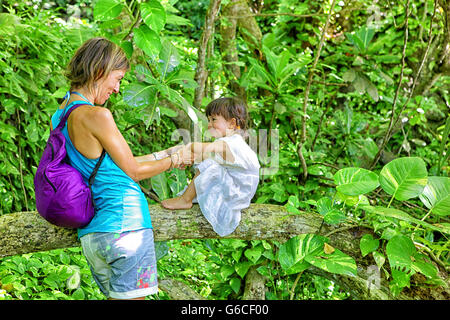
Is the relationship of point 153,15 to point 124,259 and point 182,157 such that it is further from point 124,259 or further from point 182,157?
point 124,259

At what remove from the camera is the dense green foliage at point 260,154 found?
1940 millimetres

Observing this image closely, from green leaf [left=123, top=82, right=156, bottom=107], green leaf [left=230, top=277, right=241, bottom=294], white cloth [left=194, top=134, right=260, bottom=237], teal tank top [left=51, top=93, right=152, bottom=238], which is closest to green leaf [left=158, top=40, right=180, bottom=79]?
green leaf [left=123, top=82, right=156, bottom=107]

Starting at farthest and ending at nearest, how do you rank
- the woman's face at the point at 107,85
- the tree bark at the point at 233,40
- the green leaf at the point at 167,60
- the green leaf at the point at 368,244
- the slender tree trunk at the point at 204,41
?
the tree bark at the point at 233,40 → the slender tree trunk at the point at 204,41 → the green leaf at the point at 167,60 → the green leaf at the point at 368,244 → the woman's face at the point at 107,85

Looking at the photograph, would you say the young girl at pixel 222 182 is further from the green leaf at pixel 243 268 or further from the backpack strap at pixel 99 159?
the green leaf at pixel 243 268

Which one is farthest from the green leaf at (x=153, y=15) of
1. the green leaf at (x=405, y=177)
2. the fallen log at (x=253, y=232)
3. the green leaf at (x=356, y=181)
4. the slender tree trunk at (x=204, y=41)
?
the green leaf at (x=405, y=177)

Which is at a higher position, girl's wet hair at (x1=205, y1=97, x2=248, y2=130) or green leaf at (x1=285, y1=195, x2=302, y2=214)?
girl's wet hair at (x1=205, y1=97, x2=248, y2=130)

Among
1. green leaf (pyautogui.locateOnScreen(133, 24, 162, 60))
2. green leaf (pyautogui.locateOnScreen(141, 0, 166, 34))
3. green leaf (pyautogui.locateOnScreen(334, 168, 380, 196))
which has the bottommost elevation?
green leaf (pyautogui.locateOnScreen(334, 168, 380, 196))

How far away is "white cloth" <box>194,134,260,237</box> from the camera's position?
2049 mm

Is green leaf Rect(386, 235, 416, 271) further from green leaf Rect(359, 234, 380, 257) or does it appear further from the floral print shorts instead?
the floral print shorts

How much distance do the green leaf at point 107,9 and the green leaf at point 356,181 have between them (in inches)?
51.0

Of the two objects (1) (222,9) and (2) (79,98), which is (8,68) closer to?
(2) (79,98)

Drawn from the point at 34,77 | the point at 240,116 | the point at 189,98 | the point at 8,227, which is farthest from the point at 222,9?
the point at 8,227

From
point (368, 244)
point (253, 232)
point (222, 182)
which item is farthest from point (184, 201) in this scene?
point (368, 244)

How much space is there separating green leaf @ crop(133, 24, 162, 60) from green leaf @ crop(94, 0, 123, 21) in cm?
13
